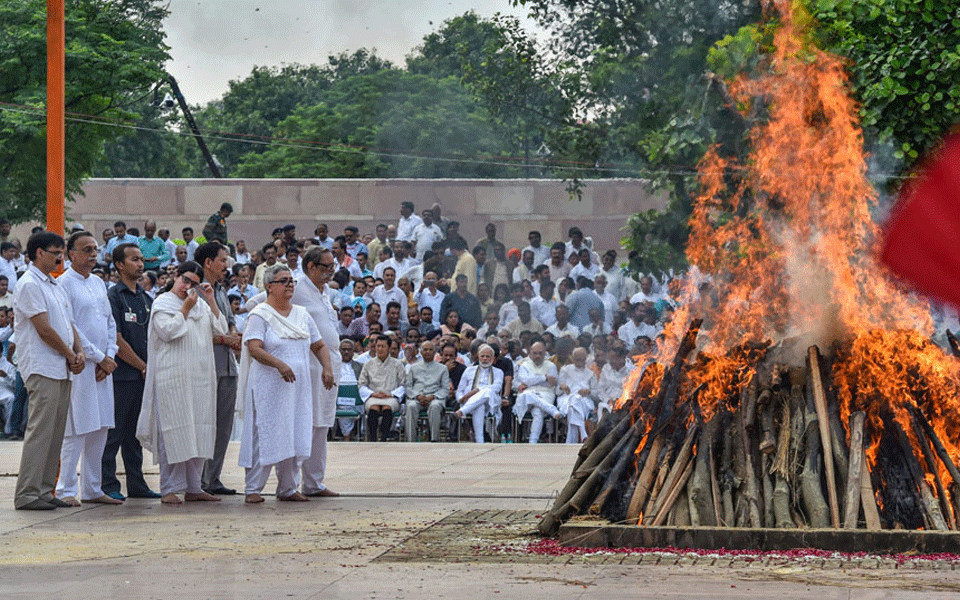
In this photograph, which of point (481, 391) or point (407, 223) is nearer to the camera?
point (481, 391)

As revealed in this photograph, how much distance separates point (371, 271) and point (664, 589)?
16.7 metres

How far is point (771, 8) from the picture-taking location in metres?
13.4

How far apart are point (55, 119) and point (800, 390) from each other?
6.33 meters

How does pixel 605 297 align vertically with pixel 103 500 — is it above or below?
above

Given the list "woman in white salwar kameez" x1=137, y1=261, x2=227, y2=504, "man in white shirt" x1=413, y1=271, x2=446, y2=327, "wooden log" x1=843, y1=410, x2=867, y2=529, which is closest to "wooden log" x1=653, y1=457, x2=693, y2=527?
"wooden log" x1=843, y1=410, x2=867, y2=529

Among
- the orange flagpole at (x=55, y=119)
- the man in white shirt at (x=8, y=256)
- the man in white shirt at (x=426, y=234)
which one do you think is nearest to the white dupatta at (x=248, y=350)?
the orange flagpole at (x=55, y=119)

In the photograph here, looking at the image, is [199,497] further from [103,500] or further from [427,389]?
[427,389]

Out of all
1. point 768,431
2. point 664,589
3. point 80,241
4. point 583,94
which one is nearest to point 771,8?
point 768,431

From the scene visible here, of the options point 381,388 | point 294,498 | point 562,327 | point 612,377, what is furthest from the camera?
point 562,327

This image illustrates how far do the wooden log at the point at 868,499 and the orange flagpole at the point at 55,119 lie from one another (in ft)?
21.0

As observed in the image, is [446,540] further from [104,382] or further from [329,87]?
[329,87]

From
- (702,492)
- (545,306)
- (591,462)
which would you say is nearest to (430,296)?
(545,306)

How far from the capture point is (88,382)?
1138 cm

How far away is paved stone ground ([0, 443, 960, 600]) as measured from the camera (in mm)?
7621
